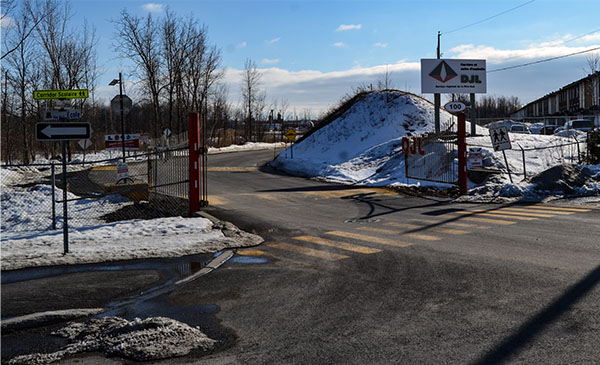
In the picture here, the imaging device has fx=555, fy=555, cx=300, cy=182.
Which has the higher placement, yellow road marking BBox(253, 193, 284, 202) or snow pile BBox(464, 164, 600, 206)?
snow pile BBox(464, 164, 600, 206)

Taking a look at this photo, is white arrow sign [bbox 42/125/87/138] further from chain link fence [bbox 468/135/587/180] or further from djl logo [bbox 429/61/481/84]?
djl logo [bbox 429/61/481/84]

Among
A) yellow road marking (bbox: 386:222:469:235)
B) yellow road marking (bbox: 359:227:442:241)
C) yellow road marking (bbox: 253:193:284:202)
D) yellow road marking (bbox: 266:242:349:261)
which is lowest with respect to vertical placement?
yellow road marking (bbox: 266:242:349:261)

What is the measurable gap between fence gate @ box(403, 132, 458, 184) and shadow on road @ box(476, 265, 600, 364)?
48.5 feet

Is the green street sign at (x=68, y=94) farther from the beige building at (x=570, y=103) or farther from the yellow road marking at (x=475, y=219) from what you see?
the beige building at (x=570, y=103)

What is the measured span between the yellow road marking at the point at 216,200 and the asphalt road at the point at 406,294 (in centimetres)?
441

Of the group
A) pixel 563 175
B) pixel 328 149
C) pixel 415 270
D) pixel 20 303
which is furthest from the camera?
pixel 328 149

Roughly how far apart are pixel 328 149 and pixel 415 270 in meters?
31.6

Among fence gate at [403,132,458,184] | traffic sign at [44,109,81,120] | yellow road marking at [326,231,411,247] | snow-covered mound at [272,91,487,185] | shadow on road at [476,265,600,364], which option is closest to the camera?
shadow on road at [476,265,600,364]

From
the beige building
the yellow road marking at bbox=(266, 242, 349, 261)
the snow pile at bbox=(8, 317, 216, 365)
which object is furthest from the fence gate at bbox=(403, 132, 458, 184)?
the beige building

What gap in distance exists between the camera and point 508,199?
1706 cm

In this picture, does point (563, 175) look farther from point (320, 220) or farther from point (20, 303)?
point (20, 303)

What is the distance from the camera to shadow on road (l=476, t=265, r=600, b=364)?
462 cm

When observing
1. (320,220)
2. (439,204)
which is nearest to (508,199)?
A: (439,204)

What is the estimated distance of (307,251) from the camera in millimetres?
9734
